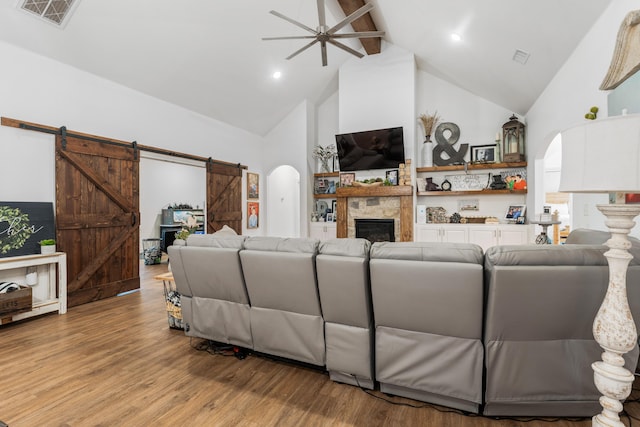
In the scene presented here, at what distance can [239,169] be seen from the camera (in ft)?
22.0

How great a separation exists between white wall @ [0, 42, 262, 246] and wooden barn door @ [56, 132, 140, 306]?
0.54 ft

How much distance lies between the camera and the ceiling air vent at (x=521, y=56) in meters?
3.63

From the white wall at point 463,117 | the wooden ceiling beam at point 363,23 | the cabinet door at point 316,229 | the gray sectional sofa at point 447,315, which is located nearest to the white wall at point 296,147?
the cabinet door at point 316,229

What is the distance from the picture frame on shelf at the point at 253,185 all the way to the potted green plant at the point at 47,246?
148 inches

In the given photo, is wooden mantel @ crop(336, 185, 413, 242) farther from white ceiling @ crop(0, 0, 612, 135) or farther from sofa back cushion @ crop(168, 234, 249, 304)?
sofa back cushion @ crop(168, 234, 249, 304)

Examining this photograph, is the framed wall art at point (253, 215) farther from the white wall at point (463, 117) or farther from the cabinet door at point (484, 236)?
the cabinet door at point (484, 236)

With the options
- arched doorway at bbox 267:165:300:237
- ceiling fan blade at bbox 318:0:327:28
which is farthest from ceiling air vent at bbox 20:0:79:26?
arched doorway at bbox 267:165:300:237

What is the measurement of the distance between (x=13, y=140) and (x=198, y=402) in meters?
3.61

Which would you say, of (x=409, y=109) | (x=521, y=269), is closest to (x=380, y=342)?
(x=521, y=269)

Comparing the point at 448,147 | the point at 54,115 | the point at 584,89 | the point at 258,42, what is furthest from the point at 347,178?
the point at 54,115

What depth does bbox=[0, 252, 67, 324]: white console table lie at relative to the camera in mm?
3318

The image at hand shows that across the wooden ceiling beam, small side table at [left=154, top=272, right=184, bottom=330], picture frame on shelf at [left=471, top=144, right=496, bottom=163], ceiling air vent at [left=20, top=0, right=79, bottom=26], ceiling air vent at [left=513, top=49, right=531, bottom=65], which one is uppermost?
the wooden ceiling beam

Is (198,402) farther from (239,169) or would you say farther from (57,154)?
(239,169)

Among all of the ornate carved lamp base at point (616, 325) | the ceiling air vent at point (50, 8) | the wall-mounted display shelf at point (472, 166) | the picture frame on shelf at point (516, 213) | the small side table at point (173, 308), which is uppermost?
the ceiling air vent at point (50, 8)
